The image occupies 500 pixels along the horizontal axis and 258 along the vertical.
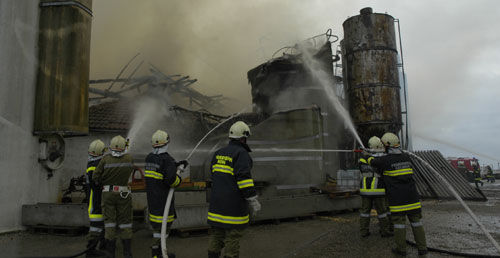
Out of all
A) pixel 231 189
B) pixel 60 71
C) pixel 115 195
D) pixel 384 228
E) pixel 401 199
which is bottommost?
pixel 384 228

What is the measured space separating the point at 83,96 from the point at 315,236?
20.3 feet

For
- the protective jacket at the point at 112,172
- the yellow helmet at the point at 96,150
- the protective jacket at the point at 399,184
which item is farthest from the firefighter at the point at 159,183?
the protective jacket at the point at 399,184

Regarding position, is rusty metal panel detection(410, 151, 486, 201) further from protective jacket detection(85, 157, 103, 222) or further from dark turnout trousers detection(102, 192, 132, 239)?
protective jacket detection(85, 157, 103, 222)

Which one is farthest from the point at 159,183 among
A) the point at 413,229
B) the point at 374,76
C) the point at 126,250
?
the point at 374,76

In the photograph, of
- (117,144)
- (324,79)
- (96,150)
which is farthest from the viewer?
(324,79)

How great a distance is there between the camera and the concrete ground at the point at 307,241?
15.4 feet

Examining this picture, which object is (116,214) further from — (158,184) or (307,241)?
(307,241)

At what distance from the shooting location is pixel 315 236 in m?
5.72

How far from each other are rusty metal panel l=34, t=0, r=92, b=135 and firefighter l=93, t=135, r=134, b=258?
3.36 m

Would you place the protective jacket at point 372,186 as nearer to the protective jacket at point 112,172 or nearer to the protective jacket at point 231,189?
the protective jacket at point 231,189

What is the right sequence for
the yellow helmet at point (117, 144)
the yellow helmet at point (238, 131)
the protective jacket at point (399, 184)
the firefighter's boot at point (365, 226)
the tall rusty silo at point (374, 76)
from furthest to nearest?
the tall rusty silo at point (374, 76) < the firefighter's boot at point (365, 226) < the yellow helmet at point (117, 144) < the protective jacket at point (399, 184) < the yellow helmet at point (238, 131)

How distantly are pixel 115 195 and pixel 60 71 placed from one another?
434cm

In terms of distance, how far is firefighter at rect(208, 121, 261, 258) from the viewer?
3275mm

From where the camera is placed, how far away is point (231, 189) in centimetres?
338
